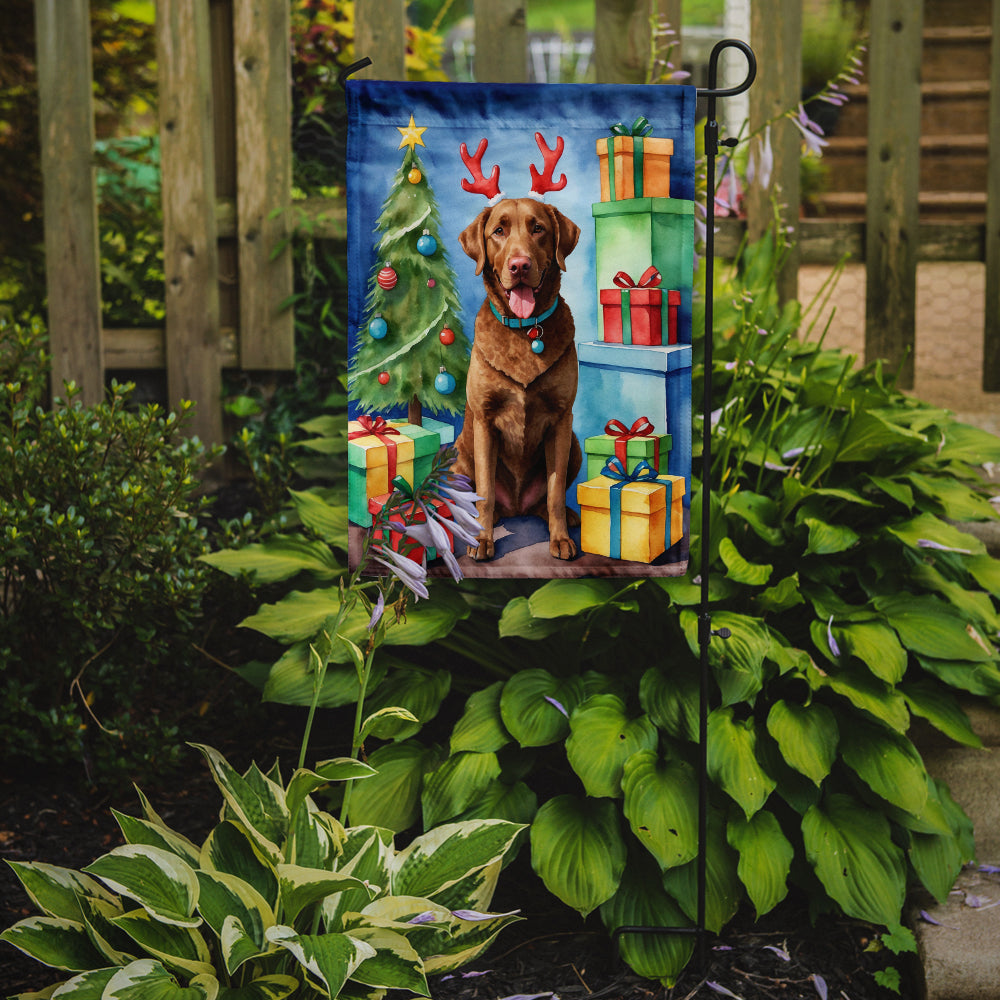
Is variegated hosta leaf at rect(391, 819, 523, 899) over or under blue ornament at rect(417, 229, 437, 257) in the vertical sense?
under

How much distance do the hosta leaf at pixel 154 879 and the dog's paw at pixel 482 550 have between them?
2.30ft

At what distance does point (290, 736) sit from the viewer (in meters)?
2.70

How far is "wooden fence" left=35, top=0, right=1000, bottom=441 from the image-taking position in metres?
3.33

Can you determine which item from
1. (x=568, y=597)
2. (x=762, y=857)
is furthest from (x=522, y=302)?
(x=762, y=857)

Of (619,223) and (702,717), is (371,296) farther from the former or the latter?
(702,717)

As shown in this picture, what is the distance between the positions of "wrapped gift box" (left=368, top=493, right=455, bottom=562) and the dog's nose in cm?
42

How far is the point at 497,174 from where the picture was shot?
1845 millimetres

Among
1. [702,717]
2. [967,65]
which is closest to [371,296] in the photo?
[702,717]

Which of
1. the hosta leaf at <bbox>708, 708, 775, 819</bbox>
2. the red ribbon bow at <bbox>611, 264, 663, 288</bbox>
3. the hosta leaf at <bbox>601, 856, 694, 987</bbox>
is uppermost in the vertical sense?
the red ribbon bow at <bbox>611, 264, 663, 288</bbox>

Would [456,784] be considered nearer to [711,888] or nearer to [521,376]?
[711,888]

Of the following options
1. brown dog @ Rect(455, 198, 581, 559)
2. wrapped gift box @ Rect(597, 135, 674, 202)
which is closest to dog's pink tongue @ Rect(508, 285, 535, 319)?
brown dog @ Rect(455, 198, 581, 559)

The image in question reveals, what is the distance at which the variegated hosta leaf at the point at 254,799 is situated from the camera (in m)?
1.78

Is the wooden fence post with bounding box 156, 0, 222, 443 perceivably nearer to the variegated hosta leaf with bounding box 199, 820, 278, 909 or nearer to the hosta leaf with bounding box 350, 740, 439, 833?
the hosta leaf with bounding box 350, 740, 439, 833

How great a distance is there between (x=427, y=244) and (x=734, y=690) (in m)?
1.07
